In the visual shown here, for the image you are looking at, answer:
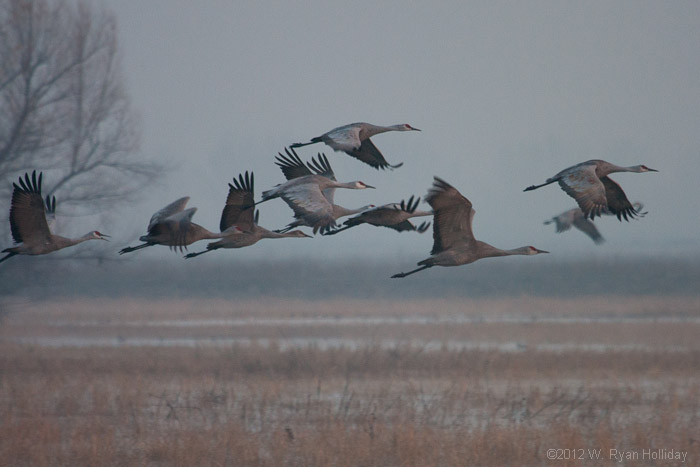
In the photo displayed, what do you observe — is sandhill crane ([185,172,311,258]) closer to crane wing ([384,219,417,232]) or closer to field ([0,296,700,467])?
crane wing ([384,219,417,232])

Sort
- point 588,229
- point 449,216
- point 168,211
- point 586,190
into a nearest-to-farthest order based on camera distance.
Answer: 1. point 449,216
2. point 586,190
3. point 168,211
4. point 588,229

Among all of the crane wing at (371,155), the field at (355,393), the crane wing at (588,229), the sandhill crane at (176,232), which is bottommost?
the field at (355,393)

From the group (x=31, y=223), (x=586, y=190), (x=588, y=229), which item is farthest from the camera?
(x=588, y=229)

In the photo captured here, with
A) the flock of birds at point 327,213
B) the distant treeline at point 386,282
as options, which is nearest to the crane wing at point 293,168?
the flock of birds at point 327,213

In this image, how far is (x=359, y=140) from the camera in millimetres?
10406

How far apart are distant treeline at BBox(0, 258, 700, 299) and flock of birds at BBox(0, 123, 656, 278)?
91.9 ft

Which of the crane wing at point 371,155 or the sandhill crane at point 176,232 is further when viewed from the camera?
the crane wing at point 371,155

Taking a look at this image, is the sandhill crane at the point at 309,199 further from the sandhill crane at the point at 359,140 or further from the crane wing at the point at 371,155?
the crane wing at the point at 371,155

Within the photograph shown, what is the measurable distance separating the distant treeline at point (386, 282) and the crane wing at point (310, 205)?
29.1 m

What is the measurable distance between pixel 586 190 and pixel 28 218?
18.5 ft

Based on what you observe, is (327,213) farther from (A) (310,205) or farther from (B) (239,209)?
(B) (239,209)

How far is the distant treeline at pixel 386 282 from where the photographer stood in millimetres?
42531

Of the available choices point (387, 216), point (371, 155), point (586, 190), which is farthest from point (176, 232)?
point (586, 190)

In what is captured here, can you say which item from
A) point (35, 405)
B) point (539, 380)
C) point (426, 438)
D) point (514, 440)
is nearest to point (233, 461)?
point (426, 438)
